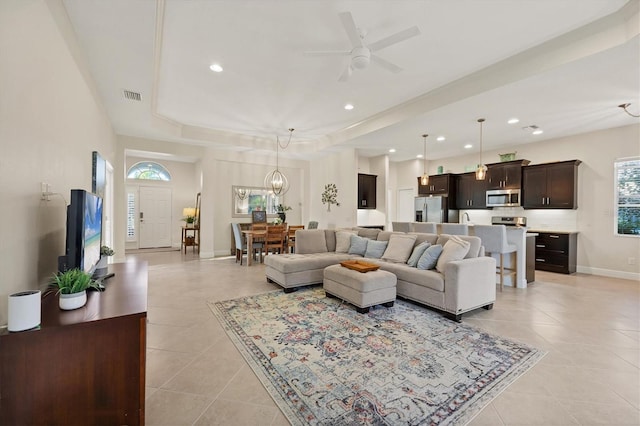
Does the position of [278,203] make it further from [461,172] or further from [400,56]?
[400,56]

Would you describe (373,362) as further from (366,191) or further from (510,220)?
(510,220)

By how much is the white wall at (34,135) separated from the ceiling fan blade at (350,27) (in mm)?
2086

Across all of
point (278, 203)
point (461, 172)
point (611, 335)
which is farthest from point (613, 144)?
point (278, 203)

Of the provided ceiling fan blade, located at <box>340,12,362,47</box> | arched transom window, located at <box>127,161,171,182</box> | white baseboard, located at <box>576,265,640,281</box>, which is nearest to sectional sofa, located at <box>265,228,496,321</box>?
ceiling fan blade, located at <box>340,12,362,47</box>

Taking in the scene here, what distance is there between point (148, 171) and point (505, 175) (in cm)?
1018

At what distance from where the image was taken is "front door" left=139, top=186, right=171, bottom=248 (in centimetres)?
887

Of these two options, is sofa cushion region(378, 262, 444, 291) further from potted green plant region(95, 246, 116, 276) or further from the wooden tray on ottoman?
potted green plant region(95, 246, 116, 276)

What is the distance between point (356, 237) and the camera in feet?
16.6

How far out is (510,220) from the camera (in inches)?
266

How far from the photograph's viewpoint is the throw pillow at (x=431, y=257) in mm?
3668

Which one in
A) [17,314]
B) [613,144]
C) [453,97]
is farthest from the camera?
[613,144]

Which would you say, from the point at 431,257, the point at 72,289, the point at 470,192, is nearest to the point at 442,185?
the point at 470,192

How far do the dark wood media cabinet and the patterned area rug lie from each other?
90cm

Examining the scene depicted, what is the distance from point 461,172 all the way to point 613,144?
3022 mm
